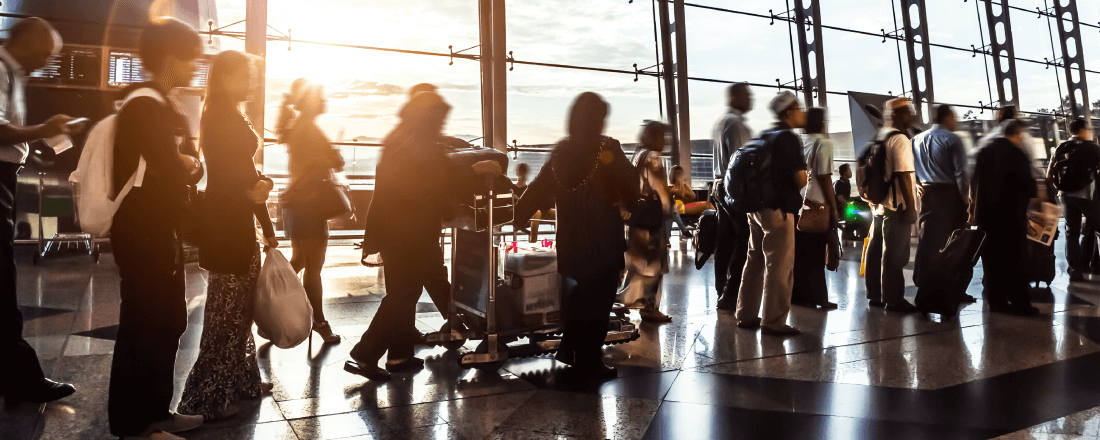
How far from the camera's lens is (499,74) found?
8.64m

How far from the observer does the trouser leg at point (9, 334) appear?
2.49 metres

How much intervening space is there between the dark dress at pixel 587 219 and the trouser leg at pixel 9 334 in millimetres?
1865

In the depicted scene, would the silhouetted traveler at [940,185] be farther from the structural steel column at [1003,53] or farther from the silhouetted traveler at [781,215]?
the structural steel column at [1003,53]

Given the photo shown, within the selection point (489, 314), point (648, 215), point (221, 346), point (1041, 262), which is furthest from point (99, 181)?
point (1041, 262)

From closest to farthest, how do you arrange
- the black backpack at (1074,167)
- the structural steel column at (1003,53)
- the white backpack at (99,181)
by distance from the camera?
the white backpack at (99,181)
the black backpack at (1074,167)
the structural steel column at (1003,53)

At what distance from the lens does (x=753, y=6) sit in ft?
36.1

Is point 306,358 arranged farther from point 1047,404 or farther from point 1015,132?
point 1015,132

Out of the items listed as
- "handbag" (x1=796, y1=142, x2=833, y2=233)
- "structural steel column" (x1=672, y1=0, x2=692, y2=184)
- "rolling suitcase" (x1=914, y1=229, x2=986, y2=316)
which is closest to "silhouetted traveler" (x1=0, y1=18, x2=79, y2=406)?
"handbag" (x1=796, y1=142, x2=833, y2=233)

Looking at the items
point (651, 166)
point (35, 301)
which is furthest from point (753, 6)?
point (35, 301)

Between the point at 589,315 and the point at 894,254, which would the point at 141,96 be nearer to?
the point at 589,315

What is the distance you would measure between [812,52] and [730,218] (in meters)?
7.90

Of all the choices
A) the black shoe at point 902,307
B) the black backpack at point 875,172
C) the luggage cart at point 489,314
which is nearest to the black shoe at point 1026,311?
the black shoe at point 902,307

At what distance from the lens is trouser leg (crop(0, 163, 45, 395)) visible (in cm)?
249

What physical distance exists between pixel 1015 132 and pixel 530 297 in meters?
3.45
